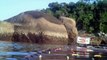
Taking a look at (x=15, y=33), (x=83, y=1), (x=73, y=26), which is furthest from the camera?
(x=83, y=1)

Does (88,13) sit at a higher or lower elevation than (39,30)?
higher

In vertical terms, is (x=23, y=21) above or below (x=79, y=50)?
above

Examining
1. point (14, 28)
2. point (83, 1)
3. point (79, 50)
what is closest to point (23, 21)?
point (14, 28)

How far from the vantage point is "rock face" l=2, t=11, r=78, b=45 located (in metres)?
55.8

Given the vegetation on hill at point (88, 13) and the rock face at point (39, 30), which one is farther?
the vegetation on hill at point (88, 13)

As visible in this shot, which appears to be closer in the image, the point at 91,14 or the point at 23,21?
the point at 23,21

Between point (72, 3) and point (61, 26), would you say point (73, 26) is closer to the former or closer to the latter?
point (61, 26)

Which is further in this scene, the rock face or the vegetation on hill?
the vegetation on hill

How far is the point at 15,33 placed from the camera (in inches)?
2189

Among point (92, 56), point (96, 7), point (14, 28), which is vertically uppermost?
point (96, 7)

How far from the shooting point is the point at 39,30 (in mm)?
55938

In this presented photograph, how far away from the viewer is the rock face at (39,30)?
183 feet

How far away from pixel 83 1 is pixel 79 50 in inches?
2244

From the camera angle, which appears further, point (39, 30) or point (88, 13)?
point (88, 13)
